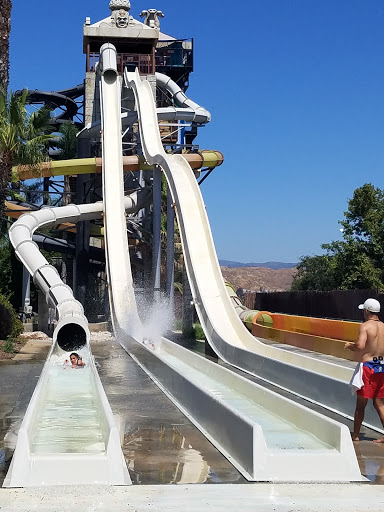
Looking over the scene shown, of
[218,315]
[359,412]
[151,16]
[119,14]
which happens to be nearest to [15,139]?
[218,315]

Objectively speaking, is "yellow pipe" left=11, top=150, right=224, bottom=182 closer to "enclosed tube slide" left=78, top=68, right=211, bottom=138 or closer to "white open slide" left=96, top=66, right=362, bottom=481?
"enclosed tube slide" left=78, top=68, right=211, bottom=138

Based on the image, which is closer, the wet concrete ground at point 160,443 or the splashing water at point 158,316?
the wet concrete ground at point 160,443

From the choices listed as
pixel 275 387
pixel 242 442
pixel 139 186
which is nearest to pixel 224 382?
pixel 275 387

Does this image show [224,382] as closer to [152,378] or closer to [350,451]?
[152,378]

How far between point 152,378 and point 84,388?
232cm

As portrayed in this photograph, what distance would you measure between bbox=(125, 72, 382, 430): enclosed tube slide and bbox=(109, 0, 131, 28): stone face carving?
26.8 ft

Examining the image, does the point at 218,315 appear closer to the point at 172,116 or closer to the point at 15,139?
the point at 15,139

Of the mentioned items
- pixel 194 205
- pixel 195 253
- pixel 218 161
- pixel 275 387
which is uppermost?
pixel 218 161

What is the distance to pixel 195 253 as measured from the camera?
22.1 meters

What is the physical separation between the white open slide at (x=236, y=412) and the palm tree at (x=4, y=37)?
694 centimetres

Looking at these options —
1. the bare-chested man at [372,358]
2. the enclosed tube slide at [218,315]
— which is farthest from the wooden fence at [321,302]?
the bare-chested man at [372,358]

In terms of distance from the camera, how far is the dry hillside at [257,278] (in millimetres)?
114812

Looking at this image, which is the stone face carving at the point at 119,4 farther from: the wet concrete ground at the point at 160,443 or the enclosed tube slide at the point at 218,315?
the wet concrete ground at the point at 160,443

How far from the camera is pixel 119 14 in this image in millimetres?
38562
